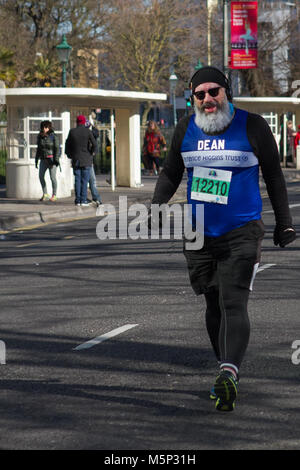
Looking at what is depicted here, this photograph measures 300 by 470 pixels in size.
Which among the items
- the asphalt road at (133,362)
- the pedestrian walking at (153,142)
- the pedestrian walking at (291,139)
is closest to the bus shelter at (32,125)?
the pedestrian walking at (153,142)

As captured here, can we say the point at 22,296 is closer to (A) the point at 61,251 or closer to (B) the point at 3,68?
(A) the point at 61,251

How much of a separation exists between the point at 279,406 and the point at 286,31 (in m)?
49.3

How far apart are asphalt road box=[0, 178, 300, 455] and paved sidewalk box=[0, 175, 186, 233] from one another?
241 inches

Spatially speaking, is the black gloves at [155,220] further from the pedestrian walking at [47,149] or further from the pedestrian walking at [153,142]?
the pedestrian walking at [153,142]

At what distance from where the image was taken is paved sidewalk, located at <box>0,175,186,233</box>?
60.0 ft

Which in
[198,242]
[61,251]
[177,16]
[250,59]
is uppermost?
[177,16]

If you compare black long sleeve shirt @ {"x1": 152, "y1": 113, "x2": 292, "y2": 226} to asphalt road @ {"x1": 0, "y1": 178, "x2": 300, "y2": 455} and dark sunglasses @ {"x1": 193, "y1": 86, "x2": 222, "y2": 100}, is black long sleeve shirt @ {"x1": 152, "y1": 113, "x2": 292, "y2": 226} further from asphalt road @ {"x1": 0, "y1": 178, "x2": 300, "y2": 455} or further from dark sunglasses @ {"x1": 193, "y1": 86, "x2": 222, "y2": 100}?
asphalt road @ {"x1": 0, "y1": 178, "x2": 300, "y2": 455}

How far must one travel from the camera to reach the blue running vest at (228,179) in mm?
5617

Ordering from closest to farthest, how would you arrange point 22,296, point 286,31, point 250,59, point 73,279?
point 22,296
point 73,279
point 250,59
point 286,31

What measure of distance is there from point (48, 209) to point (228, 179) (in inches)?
579

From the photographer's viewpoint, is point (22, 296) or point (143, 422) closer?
point (143, 422)

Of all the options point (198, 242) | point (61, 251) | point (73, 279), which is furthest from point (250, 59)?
point (198, 242)

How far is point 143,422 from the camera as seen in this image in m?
5.25

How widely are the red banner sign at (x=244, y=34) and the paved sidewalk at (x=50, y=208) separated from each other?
7.69 meters
